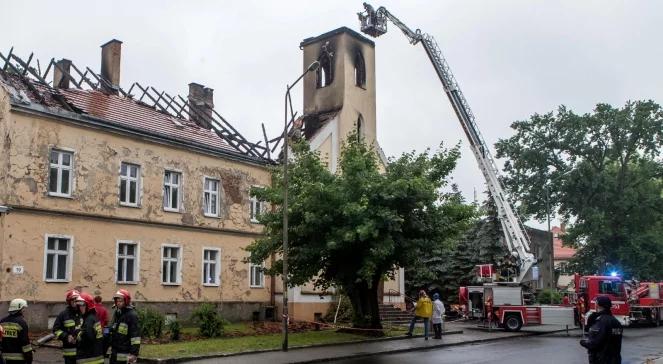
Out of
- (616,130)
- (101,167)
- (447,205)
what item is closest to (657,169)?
(616,130)

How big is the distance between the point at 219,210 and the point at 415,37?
485 inches

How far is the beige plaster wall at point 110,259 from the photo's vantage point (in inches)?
846

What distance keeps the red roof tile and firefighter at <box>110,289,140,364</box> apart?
1607 cm

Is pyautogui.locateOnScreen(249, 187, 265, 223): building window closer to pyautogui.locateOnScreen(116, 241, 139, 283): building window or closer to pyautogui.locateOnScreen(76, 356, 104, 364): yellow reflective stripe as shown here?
pyautogui.locateOnScreen(116, 241, 139, 283): building window

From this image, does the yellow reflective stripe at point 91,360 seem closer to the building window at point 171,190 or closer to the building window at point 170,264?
the building window at point 170,264

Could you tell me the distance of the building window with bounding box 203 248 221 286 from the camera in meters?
27.9

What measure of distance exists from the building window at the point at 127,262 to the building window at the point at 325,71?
1405 centimetres

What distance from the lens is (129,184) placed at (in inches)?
1001

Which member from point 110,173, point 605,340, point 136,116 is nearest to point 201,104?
point 136,116

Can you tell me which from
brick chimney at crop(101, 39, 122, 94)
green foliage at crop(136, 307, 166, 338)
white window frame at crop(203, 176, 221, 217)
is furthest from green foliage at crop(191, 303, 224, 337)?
brick chimney at crop(101, 39, 122, 94)

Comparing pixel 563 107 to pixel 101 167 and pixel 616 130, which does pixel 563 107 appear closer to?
pixel 616 130

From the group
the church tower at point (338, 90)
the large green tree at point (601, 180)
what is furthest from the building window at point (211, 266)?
the large green tree at point (601, 180)

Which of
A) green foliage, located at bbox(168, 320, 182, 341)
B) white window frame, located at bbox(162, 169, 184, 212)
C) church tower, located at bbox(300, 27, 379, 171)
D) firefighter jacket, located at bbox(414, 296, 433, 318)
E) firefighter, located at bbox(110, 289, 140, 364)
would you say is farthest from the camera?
church tower, located at bbox(300, 27, 379, 171)

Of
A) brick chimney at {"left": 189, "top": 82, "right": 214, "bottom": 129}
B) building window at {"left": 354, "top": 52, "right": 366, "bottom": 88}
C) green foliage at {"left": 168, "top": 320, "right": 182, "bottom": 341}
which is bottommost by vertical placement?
green foliage at {"left": 168, "top": 320, "right": 182, "bottom": 341}
